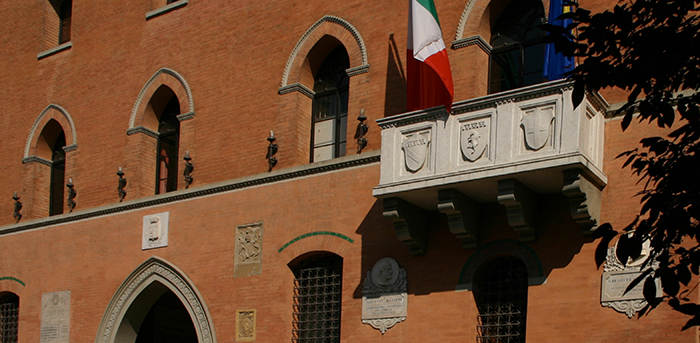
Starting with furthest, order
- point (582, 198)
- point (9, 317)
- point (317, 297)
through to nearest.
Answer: point (9, 317), point (317, 297), point (582, 198)

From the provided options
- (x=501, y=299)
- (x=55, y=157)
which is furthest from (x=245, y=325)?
(x=55, y=157)

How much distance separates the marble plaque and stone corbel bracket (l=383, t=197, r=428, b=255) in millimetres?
2596

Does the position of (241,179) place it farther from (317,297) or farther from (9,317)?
(9,317)

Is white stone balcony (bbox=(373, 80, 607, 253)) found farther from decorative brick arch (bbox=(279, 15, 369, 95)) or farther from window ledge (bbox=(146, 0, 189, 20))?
window ledge (bbox=(146, 0, 189, 20))

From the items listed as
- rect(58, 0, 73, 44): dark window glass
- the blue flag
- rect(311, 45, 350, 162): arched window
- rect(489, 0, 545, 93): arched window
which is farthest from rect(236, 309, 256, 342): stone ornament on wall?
rect(58, 0, 73, 44): dark window glass

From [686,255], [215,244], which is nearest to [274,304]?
[215,244]

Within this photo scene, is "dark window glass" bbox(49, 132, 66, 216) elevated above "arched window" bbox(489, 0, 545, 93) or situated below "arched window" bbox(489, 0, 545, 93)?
below

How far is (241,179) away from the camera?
1474 centimetres

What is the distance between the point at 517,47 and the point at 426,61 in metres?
1.54

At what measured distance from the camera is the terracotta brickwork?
38.2 ft

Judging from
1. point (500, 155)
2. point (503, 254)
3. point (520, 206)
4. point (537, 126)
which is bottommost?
point (503, 254)

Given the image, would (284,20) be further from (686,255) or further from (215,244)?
(686,255)

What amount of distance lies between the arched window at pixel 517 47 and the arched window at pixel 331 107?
249cm

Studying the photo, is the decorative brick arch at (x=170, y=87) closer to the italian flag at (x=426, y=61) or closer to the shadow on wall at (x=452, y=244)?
the shadow on wall at (x=452, y=244)
